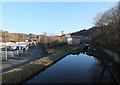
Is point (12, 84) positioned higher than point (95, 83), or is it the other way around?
point (12, 84)

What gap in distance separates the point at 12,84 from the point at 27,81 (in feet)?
3.94

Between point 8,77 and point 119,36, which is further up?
point 119,36

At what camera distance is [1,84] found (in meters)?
5.33

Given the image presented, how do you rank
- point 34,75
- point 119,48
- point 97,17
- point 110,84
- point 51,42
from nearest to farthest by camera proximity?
point 110,84, point 34,75, point 119,48, point 97,17, point 51,42

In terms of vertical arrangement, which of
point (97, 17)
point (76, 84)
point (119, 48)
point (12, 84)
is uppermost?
point (97, 17)

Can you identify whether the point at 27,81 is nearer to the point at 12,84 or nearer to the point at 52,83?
the point at 12,84

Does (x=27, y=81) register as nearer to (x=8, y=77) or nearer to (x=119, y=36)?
(x=8, y=77)

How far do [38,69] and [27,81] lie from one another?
1.92 meters

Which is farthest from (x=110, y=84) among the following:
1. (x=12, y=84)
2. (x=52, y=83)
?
(x=12, y=84)

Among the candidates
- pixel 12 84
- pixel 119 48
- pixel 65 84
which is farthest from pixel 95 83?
pixel 12 84

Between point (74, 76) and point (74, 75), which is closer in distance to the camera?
point (74, 76)

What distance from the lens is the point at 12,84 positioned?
5680 millimetres

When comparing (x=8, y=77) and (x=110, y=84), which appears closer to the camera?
(x=8, y=77)

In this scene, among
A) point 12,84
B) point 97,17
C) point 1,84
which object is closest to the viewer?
point 1,84
